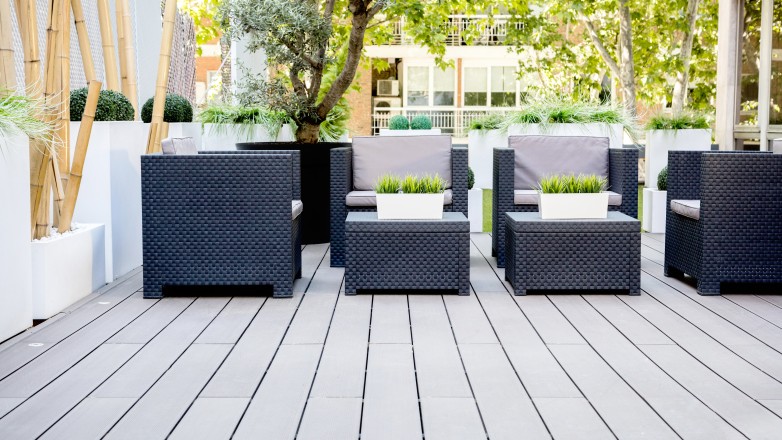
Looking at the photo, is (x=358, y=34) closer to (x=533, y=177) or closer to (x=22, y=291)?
(x=533, y=177)

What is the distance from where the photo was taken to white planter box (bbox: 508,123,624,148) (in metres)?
7.21

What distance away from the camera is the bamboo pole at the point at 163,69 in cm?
567

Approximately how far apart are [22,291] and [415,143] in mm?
2942

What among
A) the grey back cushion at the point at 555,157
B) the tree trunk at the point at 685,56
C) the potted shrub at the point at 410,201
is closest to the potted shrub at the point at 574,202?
the potted shrub at the point at 410,201

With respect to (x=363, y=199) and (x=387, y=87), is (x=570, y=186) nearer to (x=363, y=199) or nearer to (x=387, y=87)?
(x=363, y=199)

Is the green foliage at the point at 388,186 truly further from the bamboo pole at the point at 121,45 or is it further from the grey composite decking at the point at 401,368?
the bamboo pole at the point at 121,45

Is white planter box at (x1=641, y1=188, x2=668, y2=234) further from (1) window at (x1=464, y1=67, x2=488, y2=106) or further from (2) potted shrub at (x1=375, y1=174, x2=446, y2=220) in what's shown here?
(1) window at (x1=464, y1=67, x2=488, y2=106)

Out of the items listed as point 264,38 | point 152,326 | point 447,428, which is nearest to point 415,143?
point 264,38

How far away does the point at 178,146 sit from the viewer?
5180 mm

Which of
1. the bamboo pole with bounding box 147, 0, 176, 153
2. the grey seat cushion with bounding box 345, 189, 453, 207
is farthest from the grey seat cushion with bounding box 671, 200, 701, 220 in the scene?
the bamboo pole with bounding box 147, 0, 176, 153

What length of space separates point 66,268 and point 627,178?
3.50m

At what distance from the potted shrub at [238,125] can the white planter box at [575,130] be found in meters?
1.94

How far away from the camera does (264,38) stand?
6828 millimetres

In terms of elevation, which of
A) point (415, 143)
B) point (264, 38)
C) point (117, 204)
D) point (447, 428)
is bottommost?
point (447, 428)
